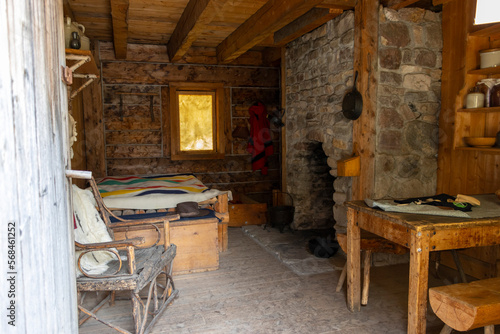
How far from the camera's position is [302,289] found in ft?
10.8

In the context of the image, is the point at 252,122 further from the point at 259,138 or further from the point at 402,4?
the point at 402,4

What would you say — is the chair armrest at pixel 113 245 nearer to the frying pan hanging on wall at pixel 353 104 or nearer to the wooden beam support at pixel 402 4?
the frying pan hanging on wall at pixel 353 104

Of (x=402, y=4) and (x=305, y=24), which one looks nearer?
(x=402, y=4)

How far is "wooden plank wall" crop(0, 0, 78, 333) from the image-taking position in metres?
1.32

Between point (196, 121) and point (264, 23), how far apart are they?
2.93 meters

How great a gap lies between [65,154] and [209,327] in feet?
5.24

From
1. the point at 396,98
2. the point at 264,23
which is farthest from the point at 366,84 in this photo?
the point at 264,23

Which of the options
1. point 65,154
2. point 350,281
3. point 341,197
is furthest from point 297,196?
point 65,154

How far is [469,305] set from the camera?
71.3 inches

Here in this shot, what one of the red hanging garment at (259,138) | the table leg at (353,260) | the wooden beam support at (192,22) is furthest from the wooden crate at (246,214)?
the table leg at (353,260)

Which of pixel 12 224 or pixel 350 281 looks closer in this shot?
pixel 12 224

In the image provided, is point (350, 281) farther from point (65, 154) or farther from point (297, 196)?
point (297, 196)

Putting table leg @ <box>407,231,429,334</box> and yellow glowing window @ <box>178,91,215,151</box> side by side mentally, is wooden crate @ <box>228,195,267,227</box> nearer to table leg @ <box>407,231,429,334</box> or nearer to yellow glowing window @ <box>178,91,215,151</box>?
yellow glowing window @ <box>178,91,215,151</box>

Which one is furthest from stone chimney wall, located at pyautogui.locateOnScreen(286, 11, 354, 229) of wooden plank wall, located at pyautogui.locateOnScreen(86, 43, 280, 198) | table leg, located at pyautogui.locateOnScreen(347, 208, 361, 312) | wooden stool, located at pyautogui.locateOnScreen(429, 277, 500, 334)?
wooden stool, located at pyautogui.locateOnScreen(429, 277, 500, 334)
